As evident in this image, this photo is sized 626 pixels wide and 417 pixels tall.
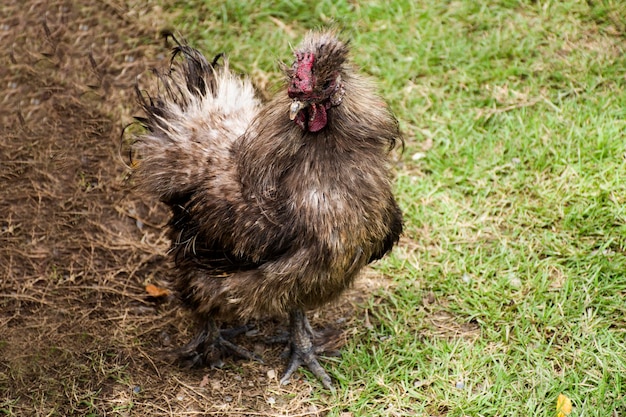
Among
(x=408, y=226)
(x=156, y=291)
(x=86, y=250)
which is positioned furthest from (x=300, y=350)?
(x=86, y=250)

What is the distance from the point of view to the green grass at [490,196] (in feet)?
14.2

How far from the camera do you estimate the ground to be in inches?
171

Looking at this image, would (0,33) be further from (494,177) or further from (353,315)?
(494,177)

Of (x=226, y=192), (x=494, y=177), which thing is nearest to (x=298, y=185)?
(x=226, y=192)

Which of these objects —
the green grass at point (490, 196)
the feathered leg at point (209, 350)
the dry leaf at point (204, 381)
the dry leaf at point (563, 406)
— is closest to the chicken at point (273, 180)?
the feathered leg at point (209, 350)

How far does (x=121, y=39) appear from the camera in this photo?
6629 mm

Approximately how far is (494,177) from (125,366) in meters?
3.08

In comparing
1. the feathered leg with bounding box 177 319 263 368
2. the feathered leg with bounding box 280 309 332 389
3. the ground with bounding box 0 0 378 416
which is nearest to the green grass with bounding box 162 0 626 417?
the feathered leg with bounding box 280 309 332 389

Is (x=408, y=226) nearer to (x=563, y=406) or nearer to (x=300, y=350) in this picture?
(x=300, y=350)

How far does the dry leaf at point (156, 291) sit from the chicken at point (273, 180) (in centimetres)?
58

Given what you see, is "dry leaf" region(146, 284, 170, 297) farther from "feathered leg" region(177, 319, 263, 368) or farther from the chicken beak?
the chicken beak

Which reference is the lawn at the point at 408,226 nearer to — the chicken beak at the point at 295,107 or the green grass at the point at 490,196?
the green grass at the point at 490,196

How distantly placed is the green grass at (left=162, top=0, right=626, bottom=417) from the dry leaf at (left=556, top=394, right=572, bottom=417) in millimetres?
65

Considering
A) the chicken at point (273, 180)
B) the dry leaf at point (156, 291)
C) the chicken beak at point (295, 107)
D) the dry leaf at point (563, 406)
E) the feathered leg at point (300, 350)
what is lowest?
the dry leaf at point (563, 406)
